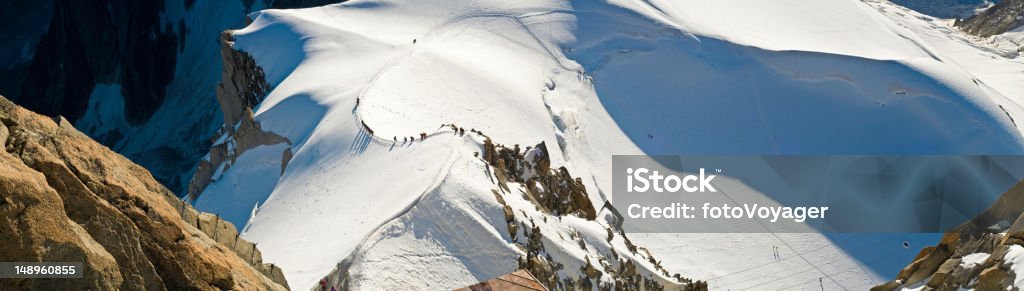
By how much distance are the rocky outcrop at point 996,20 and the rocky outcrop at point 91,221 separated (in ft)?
202

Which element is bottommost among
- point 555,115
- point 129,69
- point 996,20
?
point 129,69

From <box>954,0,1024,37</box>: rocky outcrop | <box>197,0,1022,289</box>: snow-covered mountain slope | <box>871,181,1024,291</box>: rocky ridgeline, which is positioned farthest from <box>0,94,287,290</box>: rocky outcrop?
<box>954,0,1024,37</box>: rocky outcrop

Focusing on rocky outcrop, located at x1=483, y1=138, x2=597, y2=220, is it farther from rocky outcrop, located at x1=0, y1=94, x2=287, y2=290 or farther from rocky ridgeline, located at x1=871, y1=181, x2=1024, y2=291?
rocky outcrop, located at x1=0, y1=94, x2=287, y2=290

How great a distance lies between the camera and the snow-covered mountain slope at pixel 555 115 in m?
30.1

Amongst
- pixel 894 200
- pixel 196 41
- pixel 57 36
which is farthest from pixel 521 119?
pixel 57 36

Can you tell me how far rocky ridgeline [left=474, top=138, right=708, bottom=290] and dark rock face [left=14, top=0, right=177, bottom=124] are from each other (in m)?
49.1

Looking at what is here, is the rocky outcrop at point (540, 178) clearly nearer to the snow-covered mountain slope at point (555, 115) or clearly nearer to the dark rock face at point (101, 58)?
the snow-covered mountain slope at point (555, 115)

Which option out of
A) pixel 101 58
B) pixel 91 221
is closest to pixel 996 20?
pixel 101 58

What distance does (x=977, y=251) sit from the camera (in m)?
25.0

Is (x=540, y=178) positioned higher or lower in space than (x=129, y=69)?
higher

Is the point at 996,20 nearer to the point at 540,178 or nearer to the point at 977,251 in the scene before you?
the point at 540,178

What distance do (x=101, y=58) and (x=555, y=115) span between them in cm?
5026

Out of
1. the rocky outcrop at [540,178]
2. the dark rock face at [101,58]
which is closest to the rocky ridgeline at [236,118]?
the rocky outcrop at [540,178]

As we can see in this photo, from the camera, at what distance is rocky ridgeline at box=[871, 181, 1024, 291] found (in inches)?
888
